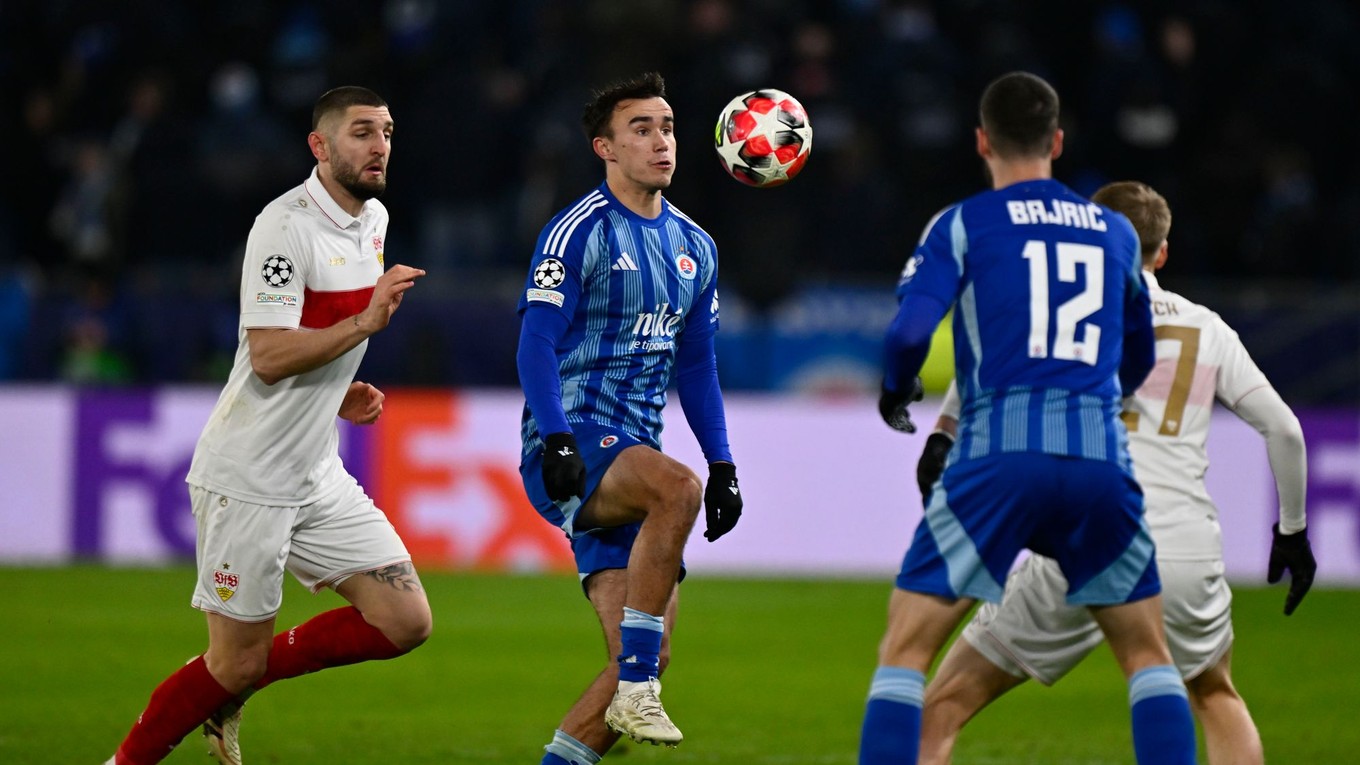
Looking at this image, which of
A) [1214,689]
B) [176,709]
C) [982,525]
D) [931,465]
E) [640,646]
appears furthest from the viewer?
[176,709]

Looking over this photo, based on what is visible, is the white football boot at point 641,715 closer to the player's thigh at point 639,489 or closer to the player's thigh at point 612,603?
the player's thigh at point 612,603

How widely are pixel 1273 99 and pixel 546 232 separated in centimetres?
1159

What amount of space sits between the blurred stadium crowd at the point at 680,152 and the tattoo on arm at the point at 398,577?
26.7 feet

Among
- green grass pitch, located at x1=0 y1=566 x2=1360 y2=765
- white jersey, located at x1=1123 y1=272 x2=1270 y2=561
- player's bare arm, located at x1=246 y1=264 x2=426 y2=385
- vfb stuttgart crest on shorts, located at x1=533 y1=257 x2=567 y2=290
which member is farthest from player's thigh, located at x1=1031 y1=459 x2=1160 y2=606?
green grass pitch, located at x1=0 y1=566 x2=1360 y2=765

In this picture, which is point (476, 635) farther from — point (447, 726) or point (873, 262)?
Answer: point (873, 262)

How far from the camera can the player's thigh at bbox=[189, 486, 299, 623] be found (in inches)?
234

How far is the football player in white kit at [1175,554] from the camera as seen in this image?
5.67 m

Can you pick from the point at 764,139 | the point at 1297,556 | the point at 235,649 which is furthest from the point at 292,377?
the point at 1297,556

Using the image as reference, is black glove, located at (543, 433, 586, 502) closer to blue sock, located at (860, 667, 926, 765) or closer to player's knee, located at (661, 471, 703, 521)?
player's knee, located at (661, 471, 703, 521)

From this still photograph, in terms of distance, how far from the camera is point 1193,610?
18.6ft

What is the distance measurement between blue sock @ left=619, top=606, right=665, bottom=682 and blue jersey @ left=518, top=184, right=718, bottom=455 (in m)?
0.71

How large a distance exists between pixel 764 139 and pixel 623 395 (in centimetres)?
119

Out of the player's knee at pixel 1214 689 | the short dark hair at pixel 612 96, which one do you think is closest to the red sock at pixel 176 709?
the short dark hair at pixel 612 96

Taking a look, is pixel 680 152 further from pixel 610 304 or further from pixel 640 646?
pixel 640 646
